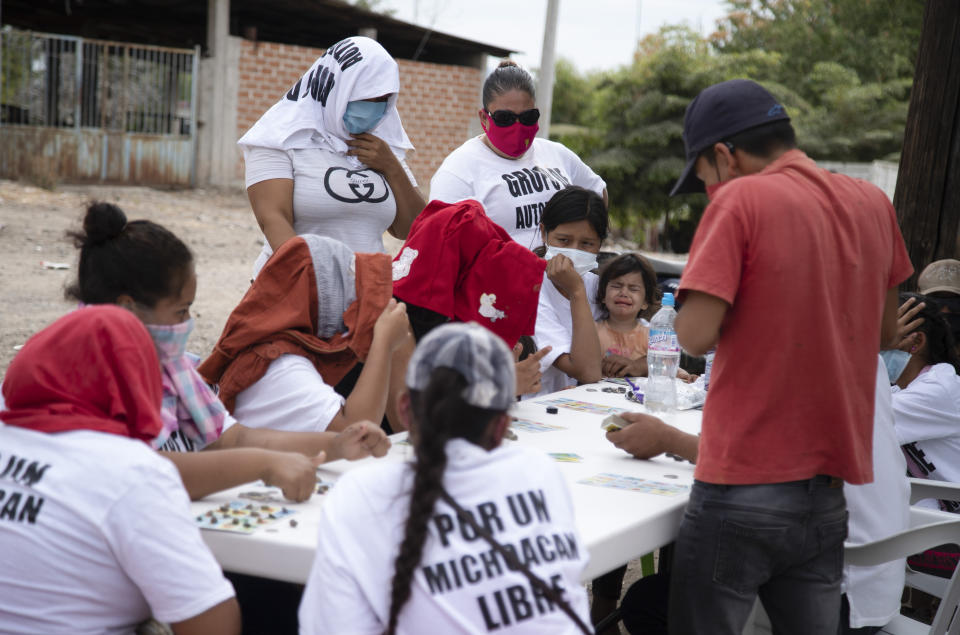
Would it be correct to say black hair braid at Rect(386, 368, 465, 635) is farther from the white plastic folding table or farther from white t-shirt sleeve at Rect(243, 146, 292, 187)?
white t-shirt sleeve at Rect(243, 146, 292, 187)

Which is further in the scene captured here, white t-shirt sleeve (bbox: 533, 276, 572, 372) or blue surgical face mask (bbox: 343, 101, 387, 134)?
white t-shirt sleeve (bbox: 533, 276, 572, 372)

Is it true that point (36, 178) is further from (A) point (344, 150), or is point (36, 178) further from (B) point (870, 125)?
(B) point (870, 125)

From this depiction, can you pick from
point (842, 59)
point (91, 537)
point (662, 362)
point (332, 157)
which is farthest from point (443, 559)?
point (842, 59)

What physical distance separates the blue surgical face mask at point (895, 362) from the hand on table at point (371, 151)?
1.90 metres

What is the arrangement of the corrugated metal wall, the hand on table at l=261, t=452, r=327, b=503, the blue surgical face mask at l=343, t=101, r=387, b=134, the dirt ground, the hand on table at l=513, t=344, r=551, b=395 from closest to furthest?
the hand on table at l=261, t=452, r=327, b=503 → the hand on table at l=513, t=344, r=551, b=395 → the blue surgical face mask at l=343, t=101, r=387, b=134 → the dirt ground → the corrugated metal wall

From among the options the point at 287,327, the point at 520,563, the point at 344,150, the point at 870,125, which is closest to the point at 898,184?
the point at 344,150

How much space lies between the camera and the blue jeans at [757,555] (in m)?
1.97

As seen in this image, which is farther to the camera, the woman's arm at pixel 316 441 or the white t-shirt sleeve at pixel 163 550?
the woman's arm at pixel 316 441

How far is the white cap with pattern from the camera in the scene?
146 cm

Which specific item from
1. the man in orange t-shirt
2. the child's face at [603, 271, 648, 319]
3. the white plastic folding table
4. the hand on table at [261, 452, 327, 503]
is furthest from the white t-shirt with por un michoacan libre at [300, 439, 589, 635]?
the child's face at [603, 271, 648, 319]

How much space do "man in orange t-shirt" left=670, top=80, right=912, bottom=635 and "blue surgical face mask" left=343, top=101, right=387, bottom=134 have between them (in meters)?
1.70

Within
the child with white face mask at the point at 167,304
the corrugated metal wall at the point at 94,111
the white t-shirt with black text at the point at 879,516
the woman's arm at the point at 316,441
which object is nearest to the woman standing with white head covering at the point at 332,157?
the woman's arm at the point at 316,441

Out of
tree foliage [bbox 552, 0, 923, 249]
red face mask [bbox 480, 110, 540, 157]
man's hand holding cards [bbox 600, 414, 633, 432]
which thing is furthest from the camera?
tree foliage [bbox 552, 0, 923, 249]

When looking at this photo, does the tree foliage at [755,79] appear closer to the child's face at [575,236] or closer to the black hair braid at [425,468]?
the child's face at [575,236]
